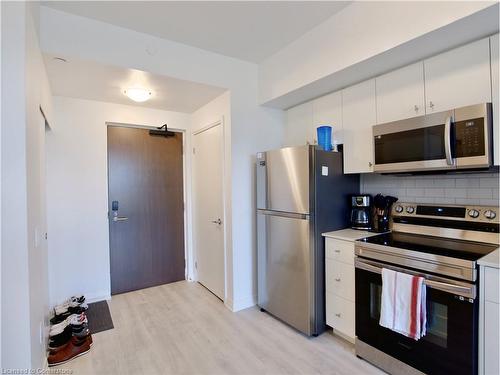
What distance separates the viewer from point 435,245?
191 centimetres

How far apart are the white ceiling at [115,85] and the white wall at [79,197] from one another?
204 millimetres

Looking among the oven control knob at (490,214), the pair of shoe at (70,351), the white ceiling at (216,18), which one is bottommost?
the pair of shoe at (70,351)

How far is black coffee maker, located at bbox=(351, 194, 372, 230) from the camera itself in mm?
2518

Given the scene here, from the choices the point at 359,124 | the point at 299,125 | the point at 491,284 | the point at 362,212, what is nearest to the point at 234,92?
the point at 299,125

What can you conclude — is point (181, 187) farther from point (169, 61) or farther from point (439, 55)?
point (439, 55)

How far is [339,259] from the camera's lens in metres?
2.30

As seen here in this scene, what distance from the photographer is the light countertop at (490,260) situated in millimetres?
1452

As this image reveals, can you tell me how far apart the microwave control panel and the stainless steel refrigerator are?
0.94 m

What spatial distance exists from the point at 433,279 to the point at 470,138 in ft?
2.88

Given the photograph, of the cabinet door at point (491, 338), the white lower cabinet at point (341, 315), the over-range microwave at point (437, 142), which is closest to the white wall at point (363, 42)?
the over-range microwave at point (437, 142)

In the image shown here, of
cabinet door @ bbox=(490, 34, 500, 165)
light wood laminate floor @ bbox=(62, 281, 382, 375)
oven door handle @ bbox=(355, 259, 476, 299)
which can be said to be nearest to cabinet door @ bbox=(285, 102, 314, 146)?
cabinet door @ bbox=(490, 34, 500, 165)

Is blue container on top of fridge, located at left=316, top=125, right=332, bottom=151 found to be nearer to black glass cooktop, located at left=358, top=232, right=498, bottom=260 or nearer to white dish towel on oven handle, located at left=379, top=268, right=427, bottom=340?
black glass cooktop, located at left=358, top=232, right=498, bottom=260

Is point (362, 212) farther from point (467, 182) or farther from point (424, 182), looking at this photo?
point (467, 182)

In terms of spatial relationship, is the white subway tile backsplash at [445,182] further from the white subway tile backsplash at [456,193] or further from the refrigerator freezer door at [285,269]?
the refrigerator freezer door at [285,269]
